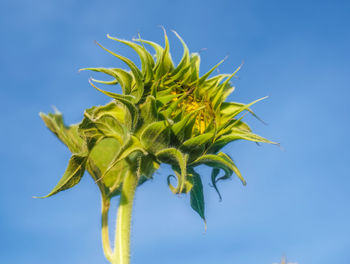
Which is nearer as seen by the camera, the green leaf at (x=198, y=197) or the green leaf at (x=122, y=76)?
the green leaf at (x=122, y=76)

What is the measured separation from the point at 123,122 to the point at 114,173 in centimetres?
77

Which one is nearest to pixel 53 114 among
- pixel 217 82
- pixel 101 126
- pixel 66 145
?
pixel 66 145

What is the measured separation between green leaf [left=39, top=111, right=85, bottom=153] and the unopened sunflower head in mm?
11

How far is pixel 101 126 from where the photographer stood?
377 centimetres

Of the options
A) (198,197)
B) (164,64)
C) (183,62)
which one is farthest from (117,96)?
(198,197)

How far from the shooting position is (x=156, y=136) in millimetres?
3619

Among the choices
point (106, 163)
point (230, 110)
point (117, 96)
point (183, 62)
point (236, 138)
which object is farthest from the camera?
point (106, 163)

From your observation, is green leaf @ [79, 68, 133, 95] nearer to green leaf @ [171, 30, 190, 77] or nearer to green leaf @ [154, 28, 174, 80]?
green leaf @ [154, 28, 174, 80]

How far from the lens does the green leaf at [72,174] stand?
3.67 metres

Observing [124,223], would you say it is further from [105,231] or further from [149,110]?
[149,110]

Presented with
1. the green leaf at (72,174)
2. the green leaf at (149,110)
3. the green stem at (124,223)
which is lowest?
the green stem at (124,223)

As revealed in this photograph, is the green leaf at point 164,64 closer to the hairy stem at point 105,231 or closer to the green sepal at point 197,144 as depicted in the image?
the green sepal at point 197,144

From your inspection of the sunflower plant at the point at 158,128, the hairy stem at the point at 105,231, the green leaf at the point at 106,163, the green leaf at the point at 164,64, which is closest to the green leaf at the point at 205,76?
the sunflower plant at the point at 158,128

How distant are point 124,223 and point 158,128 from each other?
87 cm
